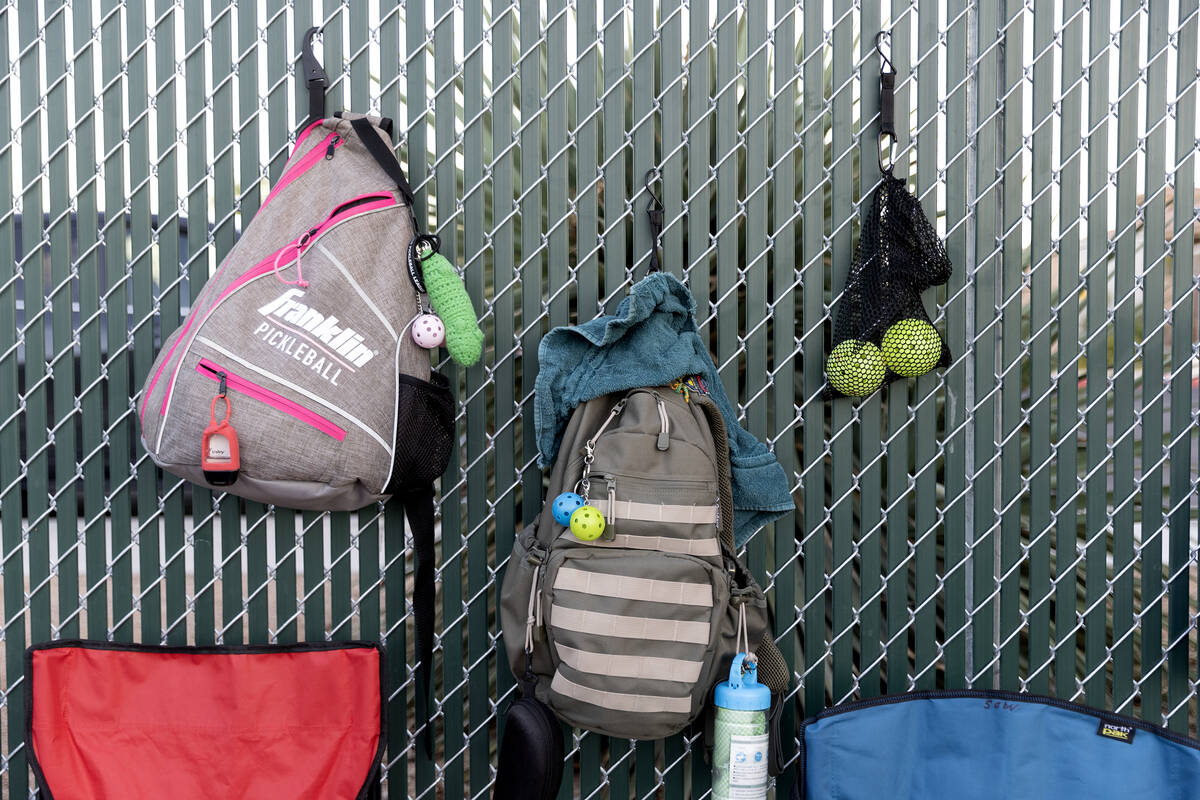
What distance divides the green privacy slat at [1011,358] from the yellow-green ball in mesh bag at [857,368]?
297 mm

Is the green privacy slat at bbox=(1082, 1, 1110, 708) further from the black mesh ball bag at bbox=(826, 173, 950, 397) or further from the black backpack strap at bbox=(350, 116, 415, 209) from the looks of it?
the black backpack strap at bbox=(350, 116, 415, 209)

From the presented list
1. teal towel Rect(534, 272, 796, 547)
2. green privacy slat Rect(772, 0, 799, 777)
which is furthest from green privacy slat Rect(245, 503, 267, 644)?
green privacy slat Rect(772, 0, 799, 777)

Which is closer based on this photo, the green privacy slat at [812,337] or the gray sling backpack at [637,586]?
the gray sling backpack at [637,586]

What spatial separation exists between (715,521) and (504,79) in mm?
913

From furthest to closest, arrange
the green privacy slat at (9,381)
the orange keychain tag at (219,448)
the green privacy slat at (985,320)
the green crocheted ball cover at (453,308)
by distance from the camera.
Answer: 1. the green privacy slat at (985,320)
2. the green privacy slat at (9,381)
3. the green crocheted ball cover at (453,308)
4. the orange keychain tag at (219,448)

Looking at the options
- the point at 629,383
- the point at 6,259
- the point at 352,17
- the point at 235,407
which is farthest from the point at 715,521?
the point at 6,259

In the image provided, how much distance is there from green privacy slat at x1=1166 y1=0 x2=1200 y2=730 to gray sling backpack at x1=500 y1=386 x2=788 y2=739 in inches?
35.5

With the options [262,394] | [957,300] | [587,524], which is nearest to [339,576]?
[262,394]

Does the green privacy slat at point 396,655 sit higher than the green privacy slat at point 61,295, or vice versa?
the green privacy slat at point 61,295

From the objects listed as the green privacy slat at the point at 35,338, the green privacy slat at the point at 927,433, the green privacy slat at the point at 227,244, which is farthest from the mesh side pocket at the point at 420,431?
the green privacy slat at the point at 927,433

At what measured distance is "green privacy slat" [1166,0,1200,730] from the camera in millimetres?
1598

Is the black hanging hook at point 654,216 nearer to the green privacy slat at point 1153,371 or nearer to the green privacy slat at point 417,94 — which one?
the green privacy slat at point 417,94

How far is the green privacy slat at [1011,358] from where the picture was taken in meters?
1.57

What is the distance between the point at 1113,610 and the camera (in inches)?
64.4
